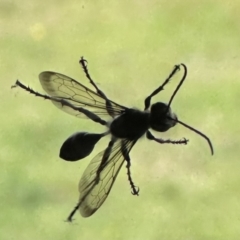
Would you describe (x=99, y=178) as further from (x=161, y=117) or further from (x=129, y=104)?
(x=129, y=104)

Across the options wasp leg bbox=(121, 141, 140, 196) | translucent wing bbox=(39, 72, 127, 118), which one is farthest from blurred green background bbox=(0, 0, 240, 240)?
translucent wing bbox=(39, 72, 127, 118)

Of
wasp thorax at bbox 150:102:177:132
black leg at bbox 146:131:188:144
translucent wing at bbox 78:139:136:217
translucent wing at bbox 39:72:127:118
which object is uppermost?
black leg at bbox 146:131:188:144

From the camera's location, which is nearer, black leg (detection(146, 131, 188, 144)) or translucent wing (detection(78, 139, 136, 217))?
translucent wing (detection(78, 139, 136, 217))

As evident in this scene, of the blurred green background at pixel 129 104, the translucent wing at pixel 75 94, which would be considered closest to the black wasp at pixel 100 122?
the translucent wing at pixel 75 94

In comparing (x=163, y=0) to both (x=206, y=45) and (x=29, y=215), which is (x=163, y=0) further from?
(x=29, y=215)

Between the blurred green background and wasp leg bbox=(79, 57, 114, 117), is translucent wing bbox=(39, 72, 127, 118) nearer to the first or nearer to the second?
wasp leg bbox=(79, 57, 114, 117)

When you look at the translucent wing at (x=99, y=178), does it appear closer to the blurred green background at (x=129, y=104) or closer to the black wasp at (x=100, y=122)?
the black wasp at (x=100, y=122)
